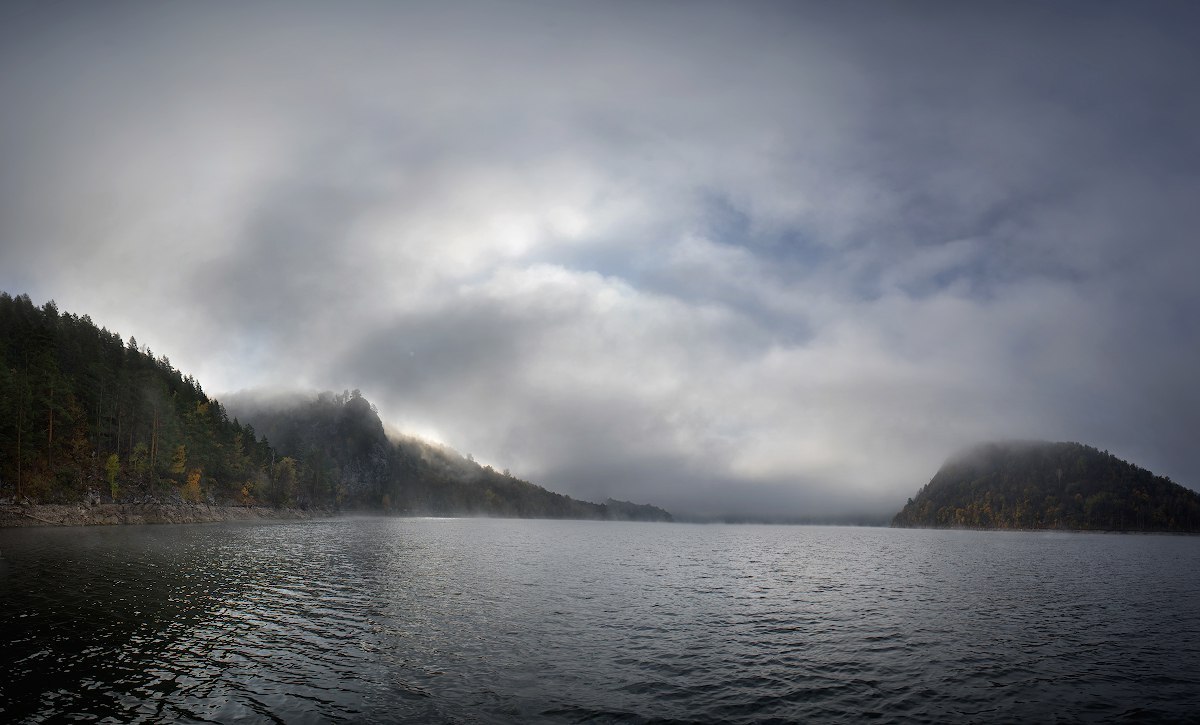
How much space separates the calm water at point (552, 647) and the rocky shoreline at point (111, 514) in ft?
161

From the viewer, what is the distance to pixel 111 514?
11062 centimetres

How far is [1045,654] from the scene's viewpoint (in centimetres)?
3009

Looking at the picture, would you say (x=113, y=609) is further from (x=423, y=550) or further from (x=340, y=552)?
(x=423, y=550)

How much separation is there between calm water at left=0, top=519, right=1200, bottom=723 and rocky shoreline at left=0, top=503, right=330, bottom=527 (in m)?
49.0

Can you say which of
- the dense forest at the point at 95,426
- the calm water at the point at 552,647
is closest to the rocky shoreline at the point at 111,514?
the dense forest at the point at 95,426

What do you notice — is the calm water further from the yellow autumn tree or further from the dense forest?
the yellow autumn tree

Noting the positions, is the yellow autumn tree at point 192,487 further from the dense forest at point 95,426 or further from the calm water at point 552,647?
the calm water at point 552,647

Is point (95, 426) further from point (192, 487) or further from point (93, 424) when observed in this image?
point (192, 487)

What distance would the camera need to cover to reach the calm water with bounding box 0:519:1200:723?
20.1 meters

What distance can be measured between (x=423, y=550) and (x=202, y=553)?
105 ft

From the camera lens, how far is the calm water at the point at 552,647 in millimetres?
20125

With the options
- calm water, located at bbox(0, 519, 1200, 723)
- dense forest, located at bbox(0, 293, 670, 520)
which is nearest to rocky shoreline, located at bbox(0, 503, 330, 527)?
dense forest, located at bbox(0, 293, 670, 520)

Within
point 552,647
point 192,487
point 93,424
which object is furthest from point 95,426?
point 552,647

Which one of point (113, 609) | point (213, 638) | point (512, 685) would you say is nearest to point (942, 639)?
point (512, 685)
